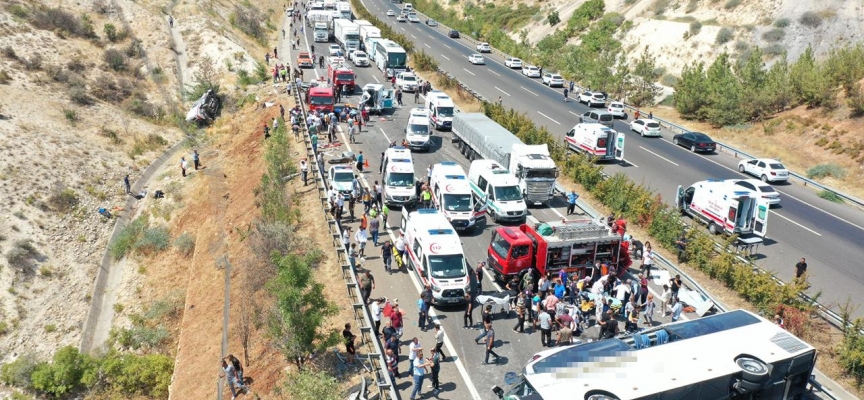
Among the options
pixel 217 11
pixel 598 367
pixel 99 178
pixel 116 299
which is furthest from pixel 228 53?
pixel 598 367

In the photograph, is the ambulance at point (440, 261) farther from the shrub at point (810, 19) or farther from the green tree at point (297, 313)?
the shrub at point (810, 19)

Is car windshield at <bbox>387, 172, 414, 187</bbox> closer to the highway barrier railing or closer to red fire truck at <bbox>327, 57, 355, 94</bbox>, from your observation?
the highway barrier railing

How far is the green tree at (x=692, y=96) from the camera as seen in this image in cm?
5025

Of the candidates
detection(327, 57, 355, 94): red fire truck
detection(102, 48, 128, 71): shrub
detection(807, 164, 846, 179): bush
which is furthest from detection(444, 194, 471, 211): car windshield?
detection(102, 48, 128, 71): shrub

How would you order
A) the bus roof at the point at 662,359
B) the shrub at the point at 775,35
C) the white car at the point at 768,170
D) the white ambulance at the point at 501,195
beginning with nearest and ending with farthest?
the bus roof at the point at 662,359, the white ambulance at the point at 501,195, the white car at the point at 768,170, the shrub at the point at 775,35

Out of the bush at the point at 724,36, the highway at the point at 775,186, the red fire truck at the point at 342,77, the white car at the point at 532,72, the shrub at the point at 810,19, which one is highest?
the shrub at the point at 810,19

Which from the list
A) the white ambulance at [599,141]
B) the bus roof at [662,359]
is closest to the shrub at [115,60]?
the white ambulance at [599,141]

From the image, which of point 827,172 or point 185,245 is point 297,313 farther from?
point 827,172

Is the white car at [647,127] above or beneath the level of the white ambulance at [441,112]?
beneath

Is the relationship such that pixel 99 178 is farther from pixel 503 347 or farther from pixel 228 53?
pixel 503 347

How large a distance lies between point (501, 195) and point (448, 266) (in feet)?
27.9

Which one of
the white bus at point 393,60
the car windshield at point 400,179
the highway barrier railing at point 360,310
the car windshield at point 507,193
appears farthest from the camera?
the white bus at point 393,60

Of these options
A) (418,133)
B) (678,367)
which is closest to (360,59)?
(418,133)

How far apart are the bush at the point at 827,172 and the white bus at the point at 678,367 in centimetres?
2815
